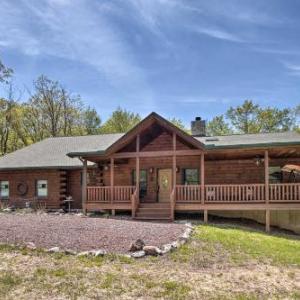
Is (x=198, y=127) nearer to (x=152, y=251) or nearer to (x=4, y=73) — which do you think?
(x=4, y=73)

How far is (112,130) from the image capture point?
47.7 m

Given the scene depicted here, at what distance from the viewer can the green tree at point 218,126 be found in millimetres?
49562

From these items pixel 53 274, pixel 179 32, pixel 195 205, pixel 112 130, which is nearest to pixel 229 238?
pixel 195 205

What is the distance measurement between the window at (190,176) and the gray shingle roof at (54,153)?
4.71 m

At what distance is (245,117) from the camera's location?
4738cm

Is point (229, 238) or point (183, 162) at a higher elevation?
point (183, 162)

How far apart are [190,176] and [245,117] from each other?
99.4ft

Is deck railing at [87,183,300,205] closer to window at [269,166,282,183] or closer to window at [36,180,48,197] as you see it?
window at [269,166,282,183]

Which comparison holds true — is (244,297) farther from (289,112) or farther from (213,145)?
(289,112)

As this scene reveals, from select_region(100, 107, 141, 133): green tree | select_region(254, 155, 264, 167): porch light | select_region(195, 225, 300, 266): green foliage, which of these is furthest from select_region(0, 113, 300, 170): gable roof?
select_region(100, 107, 141, 133): green tree

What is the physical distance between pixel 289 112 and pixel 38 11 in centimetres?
3935

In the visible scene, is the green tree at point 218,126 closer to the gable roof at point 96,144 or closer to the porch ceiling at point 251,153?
the gable roof at point 96,144

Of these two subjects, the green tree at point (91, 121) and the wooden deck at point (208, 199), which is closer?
the wooden deck at point (208, 199)

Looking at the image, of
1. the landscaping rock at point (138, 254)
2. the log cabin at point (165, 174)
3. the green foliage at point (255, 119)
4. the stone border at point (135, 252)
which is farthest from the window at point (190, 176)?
the green foliage at point (255, 119)
